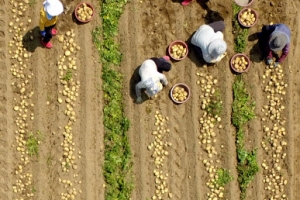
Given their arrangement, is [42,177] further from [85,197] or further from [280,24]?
[280,24]

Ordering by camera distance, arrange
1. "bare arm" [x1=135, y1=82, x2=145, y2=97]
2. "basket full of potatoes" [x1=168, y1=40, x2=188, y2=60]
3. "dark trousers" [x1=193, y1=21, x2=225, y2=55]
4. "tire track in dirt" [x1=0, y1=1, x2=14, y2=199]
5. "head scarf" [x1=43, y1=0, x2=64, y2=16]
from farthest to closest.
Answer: "tire track in dirt" [x1=0, y1=1, x2=14, y2=199] → "basket full of potatoes" [x1=168, y1=40, x2=188, y2=60] → "dark trousers" [x1=193, y1=21, x2=225, y2=55] → "bare arm" [x1=135, y1=82, x2=145, y2=97] → "head scarf" [x1=43, y1=0, x2=64, y2=16]

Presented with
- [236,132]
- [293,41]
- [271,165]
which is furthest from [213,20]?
[271,165]

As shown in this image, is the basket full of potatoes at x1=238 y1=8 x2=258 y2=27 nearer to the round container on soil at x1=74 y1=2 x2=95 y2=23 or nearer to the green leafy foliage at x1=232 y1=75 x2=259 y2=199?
the green leafy foliage at x1=232 y1=75 x2=259 y2=199

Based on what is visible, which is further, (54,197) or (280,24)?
(54,197)

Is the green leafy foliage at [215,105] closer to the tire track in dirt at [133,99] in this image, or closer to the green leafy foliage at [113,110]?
the tire track in dirt at [133,99]

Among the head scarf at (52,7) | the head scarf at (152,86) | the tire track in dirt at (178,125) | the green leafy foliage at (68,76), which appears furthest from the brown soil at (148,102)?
the head scarf at (52,7)

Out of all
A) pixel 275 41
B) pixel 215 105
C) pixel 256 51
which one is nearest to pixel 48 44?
pixel 215 105

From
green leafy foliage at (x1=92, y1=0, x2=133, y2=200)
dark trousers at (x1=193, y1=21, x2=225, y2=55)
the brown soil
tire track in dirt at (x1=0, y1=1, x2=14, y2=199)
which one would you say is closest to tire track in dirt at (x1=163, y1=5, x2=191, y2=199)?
the brown soil
